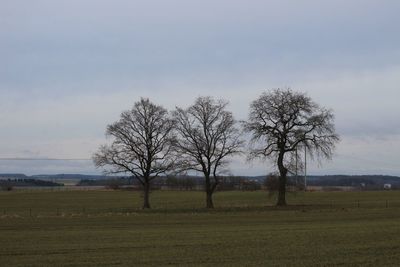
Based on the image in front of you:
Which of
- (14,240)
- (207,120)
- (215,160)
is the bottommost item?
(14,240)

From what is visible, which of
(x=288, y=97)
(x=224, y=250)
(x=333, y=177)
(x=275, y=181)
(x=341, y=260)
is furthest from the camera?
(x=333, y=177)

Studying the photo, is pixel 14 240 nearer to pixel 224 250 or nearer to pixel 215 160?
pixel 224 250

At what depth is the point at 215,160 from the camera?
67.1 m

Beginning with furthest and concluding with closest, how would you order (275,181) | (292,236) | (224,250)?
(275,181), (292,236), (224,250)

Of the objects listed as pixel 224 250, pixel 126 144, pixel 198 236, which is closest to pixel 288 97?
pixel 126 144

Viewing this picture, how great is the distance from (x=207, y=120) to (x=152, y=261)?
1987 inches

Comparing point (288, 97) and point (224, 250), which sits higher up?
point (288, 97)

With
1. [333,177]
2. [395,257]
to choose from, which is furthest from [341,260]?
[333,177]

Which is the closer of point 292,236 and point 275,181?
point 292,236

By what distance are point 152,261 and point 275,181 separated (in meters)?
53.3

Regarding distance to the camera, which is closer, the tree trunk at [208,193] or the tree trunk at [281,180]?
the tree trunk at [281,180]

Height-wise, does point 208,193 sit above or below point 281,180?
below

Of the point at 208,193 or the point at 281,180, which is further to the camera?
the point at 208,193

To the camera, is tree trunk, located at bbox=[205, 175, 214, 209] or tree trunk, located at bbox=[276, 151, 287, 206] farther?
tree trunk, located at bbox=[205, 175, 214, 209]
